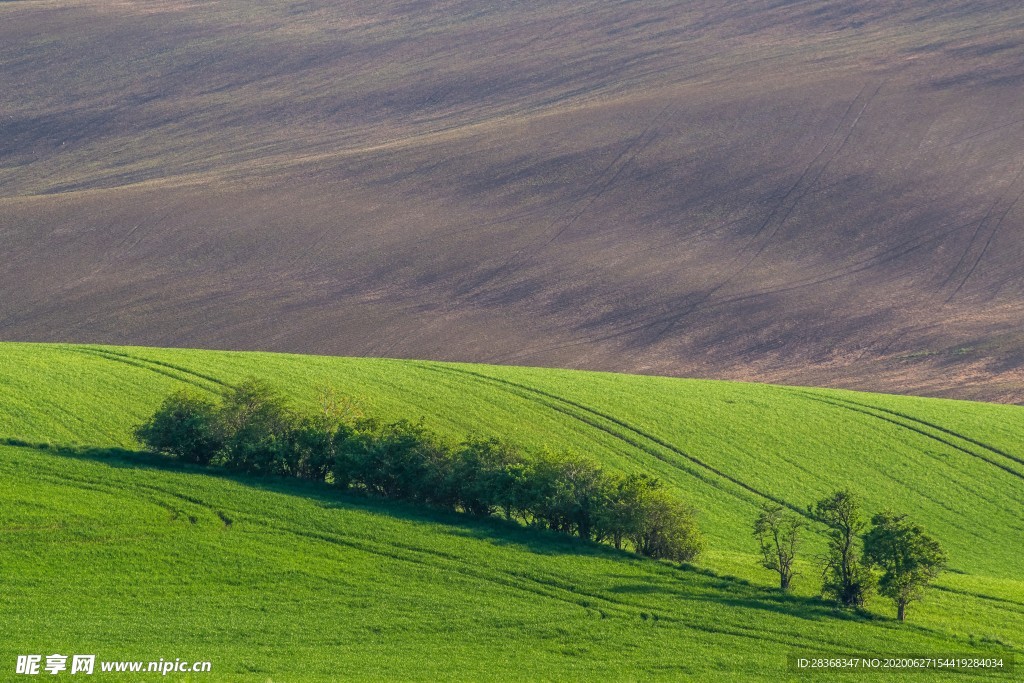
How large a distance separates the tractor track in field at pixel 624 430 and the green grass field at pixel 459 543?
150 millimetres

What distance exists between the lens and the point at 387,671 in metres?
29.4

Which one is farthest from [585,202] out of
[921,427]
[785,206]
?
[921,427]

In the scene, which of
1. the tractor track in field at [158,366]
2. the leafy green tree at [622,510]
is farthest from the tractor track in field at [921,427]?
the tractor track in field at [158,366]

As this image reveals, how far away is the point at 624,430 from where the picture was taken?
55.0 metres

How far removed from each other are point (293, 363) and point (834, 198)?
58.8 metres

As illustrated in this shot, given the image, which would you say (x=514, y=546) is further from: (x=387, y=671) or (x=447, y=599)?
(x=387, y=671)

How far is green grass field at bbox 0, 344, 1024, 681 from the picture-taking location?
31.5m

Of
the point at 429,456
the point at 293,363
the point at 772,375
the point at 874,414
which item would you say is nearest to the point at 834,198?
the point at 772,375

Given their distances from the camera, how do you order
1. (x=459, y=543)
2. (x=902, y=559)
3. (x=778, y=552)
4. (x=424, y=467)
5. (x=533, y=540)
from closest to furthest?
1. (x=902, y=559)
2. (x=459, y=543)
3. (x=778, y=552)
4. (x=533, y=540)
5. (x=424, y=467)

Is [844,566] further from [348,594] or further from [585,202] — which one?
[585,202]

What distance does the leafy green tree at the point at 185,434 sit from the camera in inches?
1786

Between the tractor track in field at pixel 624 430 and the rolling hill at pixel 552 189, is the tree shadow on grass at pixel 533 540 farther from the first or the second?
the rolling hill at pixel 552 189

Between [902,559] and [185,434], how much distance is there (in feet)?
85.8

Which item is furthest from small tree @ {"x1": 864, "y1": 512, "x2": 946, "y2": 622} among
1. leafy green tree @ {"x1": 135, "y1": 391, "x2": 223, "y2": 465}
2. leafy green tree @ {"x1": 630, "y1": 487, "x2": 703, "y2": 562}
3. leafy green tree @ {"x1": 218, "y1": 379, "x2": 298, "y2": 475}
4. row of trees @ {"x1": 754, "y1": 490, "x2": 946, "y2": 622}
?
leafy green tree @ {"x1": 135, "y1": 391, "x2": 223, "y2": 465}
